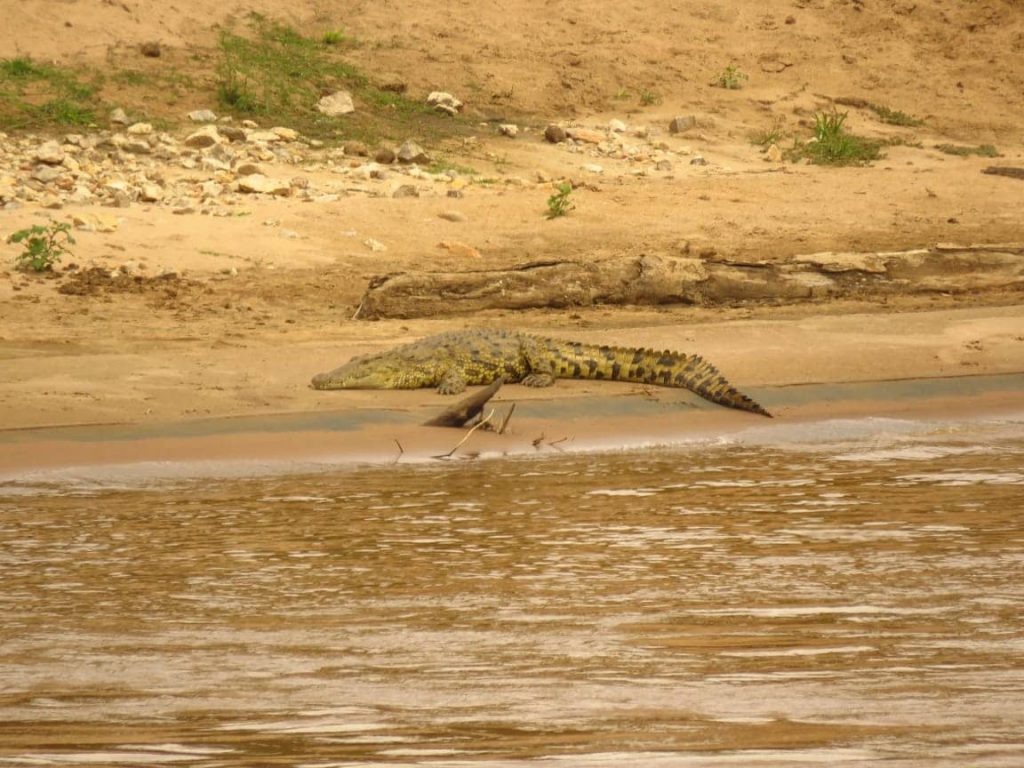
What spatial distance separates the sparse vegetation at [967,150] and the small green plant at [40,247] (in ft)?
33.0

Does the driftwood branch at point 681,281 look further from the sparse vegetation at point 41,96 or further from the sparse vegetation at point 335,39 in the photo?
the sparse vegetation at point 335,39

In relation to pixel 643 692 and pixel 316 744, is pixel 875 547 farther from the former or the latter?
pixel 316 744

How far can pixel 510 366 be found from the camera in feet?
32.9

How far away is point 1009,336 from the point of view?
36.4 feet

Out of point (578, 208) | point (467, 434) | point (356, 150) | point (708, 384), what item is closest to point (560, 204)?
point (578, 208)

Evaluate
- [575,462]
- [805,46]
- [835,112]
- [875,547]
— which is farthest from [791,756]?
[805,46]

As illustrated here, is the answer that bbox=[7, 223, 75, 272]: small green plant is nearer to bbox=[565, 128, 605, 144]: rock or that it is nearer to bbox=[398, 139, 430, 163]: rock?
bbox=[398, 139, 430, 163]: rock

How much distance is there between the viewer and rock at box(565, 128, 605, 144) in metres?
17.5

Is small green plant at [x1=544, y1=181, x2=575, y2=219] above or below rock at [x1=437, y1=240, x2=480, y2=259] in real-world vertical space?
above

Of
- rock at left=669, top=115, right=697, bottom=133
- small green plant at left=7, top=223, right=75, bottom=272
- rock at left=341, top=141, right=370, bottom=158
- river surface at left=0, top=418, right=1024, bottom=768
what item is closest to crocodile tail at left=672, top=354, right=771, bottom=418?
river surface at left=0, top=418, right=1024, bottom=768

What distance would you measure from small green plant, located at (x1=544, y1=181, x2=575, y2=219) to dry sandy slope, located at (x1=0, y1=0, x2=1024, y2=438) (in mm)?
100

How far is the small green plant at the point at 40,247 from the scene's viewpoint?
1184 centimetres

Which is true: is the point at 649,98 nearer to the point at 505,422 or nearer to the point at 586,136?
the point at 586,136

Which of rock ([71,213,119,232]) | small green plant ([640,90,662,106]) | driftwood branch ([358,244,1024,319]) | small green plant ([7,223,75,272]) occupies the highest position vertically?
small green plant ([640,90,662,106])
